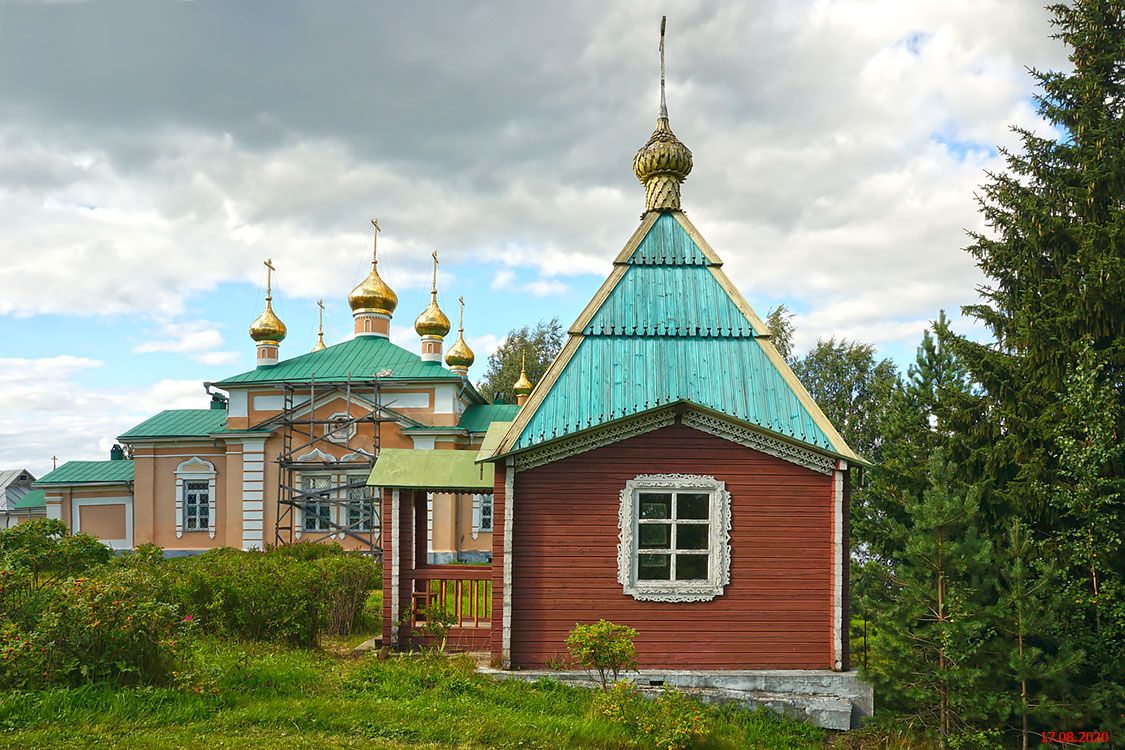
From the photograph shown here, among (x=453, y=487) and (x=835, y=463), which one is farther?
(x=453, y=487)

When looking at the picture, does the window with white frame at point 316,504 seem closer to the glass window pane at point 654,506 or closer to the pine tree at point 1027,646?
the glass window pane at point 654,506

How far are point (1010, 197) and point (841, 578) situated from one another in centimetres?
609

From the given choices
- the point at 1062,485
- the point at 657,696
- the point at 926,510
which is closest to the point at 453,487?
the point at 657,696

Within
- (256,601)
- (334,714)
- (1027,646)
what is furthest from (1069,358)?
(256,601)

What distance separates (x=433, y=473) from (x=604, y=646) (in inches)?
133

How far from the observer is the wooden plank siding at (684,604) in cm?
943

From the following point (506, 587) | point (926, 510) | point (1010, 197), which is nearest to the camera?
point (926, 510)

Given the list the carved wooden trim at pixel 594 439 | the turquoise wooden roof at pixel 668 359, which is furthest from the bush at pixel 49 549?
the turquoise wooden roof at pixel 668 359

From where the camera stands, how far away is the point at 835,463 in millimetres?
9555

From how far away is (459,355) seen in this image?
29.9 m

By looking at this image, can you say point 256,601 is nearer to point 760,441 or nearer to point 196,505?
point 760,441

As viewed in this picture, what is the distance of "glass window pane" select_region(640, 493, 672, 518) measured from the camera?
966 centimetres

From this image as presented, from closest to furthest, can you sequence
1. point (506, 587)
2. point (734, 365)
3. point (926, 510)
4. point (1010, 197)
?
1. point (926, 510)
2. point (506, 587)
3. point (734, 365)
4. point (1010, 197)

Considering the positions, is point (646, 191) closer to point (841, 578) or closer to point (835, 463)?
point (835, 463)
